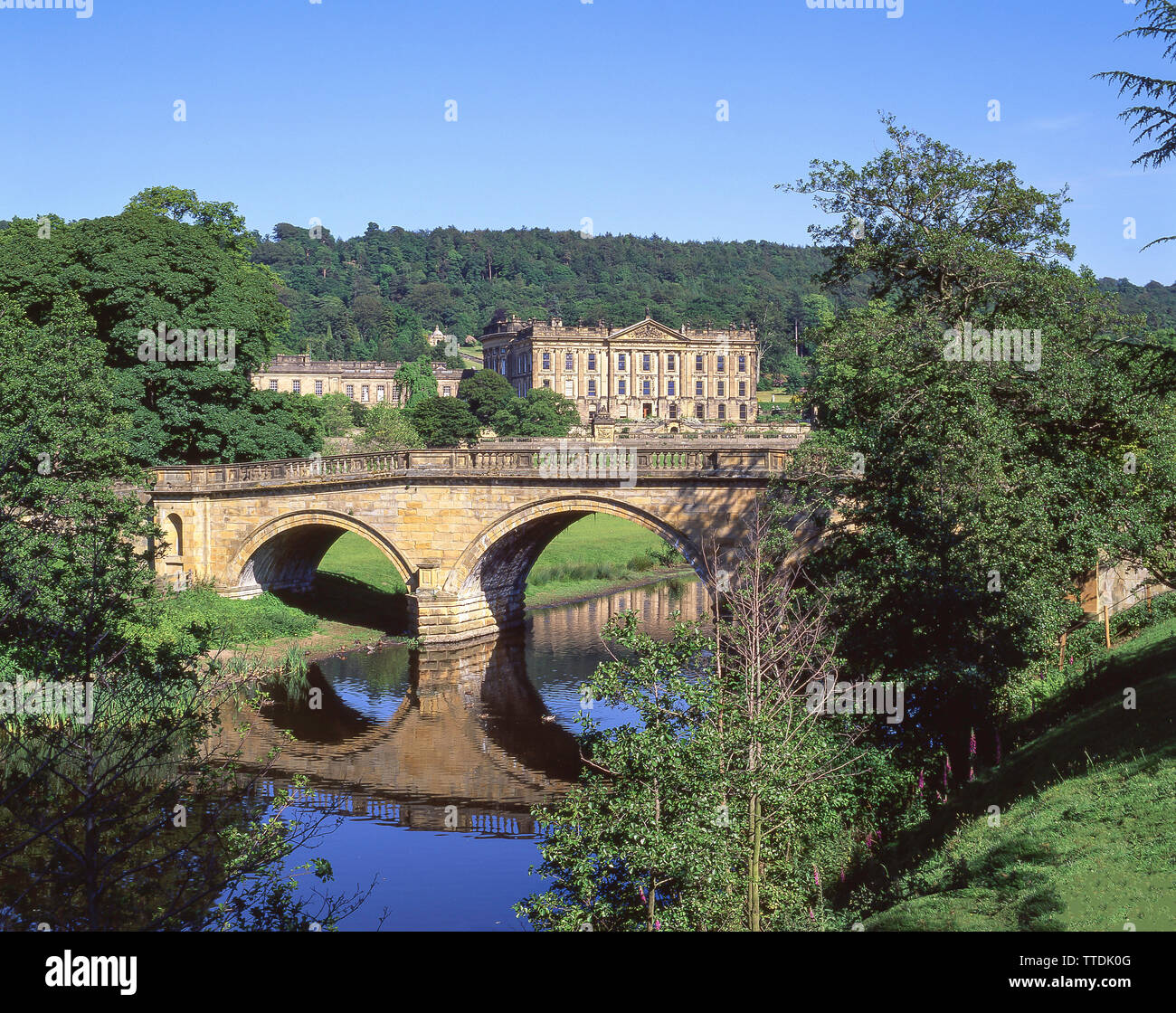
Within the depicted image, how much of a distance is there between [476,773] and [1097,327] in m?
16.2

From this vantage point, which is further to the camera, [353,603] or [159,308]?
[353,603]

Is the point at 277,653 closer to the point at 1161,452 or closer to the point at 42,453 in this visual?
the point at 42,453

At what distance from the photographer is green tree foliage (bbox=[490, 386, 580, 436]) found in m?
87.7

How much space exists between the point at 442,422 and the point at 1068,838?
7206 cm

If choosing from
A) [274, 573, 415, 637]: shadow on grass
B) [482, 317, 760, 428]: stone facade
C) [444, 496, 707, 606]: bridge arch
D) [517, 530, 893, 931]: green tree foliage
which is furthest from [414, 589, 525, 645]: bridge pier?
[482, 317, 760, 428]: stone facade

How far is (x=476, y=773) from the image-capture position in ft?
81.6

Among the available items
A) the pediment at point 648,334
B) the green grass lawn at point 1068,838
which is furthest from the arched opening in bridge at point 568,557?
the pediment at point 648,334

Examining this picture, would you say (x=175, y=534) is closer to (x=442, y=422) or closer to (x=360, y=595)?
(x=360, y=595)

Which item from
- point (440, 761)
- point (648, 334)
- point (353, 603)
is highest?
point (648, 334)

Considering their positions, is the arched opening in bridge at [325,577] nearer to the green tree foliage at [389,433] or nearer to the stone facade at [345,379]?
the green tree foliage at [389,433]

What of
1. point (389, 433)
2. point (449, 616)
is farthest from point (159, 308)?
point (389, 433)

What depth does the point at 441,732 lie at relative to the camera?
1102 inches

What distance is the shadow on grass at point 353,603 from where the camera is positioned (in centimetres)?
3944

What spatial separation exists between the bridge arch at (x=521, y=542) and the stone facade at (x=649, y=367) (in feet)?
268
